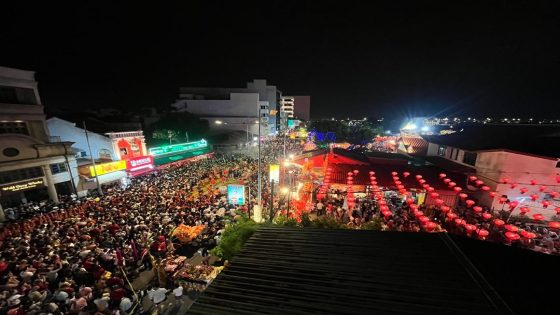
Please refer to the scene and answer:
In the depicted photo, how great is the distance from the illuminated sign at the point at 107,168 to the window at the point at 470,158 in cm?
3175

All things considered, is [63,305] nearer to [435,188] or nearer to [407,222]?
[407,222]

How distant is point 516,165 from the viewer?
16.4 metres

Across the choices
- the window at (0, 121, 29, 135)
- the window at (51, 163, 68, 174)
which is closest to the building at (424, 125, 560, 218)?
the window at (51, 163, 68, 174)

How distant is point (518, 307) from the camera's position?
314 cm

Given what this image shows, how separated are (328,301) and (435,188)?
17.4 metres

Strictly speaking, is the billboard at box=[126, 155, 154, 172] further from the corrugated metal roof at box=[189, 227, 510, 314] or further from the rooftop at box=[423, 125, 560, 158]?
the rooftop at box=[423, 125, 560, 158]

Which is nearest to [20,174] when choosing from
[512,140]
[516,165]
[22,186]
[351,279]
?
[22,186]

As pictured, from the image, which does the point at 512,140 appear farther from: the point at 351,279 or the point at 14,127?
the point at 14,127

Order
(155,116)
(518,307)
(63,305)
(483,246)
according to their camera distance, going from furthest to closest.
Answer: (155,116) < (63,305) < (483,246) < (518,307)

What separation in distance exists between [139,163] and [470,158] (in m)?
31.0

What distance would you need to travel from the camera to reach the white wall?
2409cm

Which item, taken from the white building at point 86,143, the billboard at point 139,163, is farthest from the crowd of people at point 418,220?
the white building at point 86,143

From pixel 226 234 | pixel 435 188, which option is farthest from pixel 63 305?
pixel 435 188

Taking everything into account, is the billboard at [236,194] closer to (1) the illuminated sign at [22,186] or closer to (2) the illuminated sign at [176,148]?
(2) the illuminated sign at [176,148]
